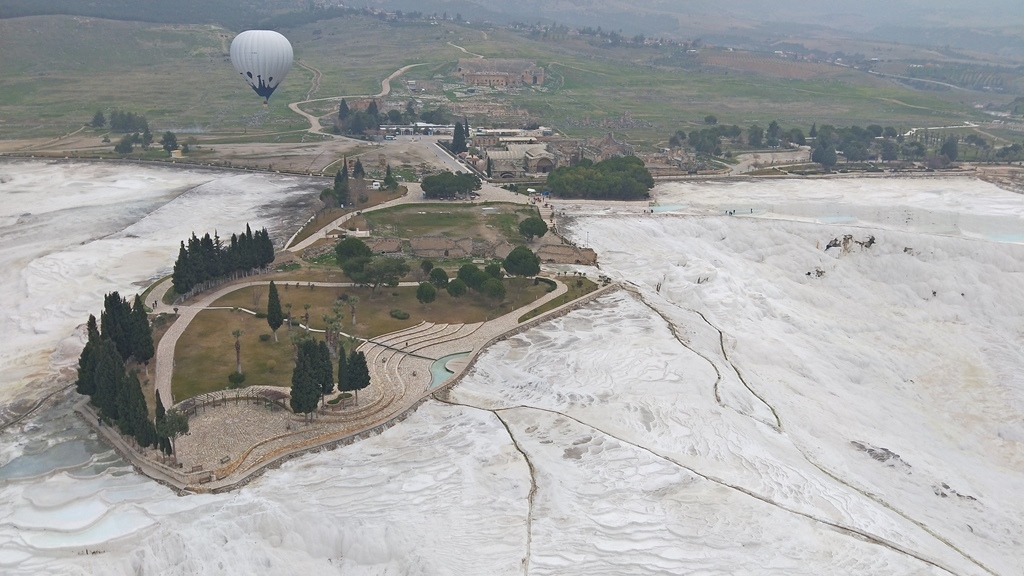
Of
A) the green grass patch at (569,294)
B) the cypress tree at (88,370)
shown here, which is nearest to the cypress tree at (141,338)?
the cypress tree at (88,370)

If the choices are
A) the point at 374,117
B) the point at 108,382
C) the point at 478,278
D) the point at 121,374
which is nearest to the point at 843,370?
the point at 478,278

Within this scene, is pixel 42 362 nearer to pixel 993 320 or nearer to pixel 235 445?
pixel 235 445

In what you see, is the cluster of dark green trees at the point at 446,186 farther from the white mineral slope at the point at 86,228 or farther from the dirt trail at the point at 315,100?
the dirt trail at the point at 315,100

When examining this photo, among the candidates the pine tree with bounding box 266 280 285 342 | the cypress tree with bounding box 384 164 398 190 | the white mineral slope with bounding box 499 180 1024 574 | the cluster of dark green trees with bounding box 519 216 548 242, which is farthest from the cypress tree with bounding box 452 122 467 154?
the pine tree with bounding box 266 280 285 342

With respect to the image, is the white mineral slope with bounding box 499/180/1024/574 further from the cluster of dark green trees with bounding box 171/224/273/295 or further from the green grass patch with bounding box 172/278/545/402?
the cluster of dark green trees with bounding box 171/224/273/295

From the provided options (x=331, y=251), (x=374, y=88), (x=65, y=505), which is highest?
(x=374, y=88)

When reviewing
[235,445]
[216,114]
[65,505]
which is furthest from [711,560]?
[216,114]

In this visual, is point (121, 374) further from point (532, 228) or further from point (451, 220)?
point (451, 220)
